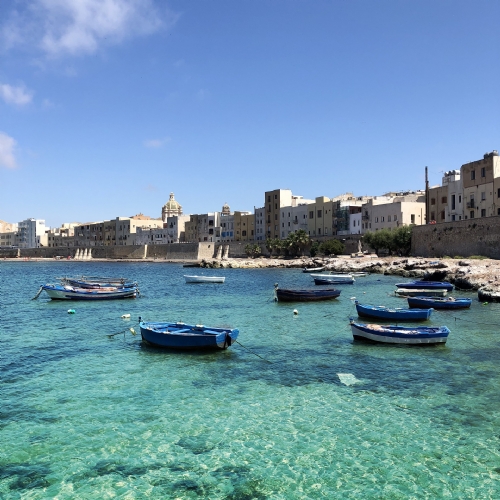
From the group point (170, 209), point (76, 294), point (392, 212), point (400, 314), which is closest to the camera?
point (400, 314)

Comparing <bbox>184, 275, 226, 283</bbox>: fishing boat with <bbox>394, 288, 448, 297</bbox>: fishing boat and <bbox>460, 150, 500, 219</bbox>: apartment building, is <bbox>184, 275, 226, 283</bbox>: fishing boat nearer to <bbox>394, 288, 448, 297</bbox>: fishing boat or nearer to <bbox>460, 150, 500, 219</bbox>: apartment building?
<bbox>394, 288, 448, 297</bbox>: fishing boat

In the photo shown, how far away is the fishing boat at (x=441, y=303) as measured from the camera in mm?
29297

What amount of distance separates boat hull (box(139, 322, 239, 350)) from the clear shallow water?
47 centimetres

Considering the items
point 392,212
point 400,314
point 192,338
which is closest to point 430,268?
point 400,314

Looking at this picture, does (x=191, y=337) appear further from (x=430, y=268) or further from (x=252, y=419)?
(x=430, y=268)

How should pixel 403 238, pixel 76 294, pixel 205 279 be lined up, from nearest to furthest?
1. pixel 76 294
2. pixel 205 279
3. pixel 403 238

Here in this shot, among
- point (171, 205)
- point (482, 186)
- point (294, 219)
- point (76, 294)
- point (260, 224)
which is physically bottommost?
point (76, 294)

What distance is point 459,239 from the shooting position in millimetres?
58656

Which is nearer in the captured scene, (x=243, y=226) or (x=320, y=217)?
(x=320, y=217)

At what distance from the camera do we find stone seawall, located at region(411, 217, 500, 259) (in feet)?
175

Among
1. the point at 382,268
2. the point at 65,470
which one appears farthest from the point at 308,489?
the point at 382,268

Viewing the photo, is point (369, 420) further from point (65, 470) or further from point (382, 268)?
point (382, 268)

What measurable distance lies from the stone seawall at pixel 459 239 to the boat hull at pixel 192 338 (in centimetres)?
4288

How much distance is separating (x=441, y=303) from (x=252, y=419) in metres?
21.0
